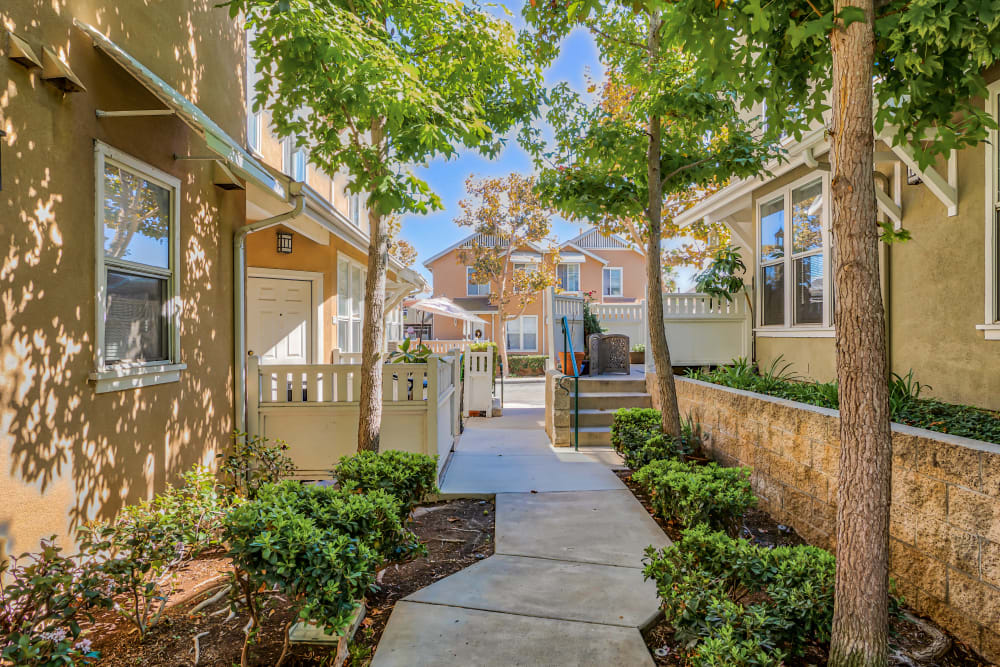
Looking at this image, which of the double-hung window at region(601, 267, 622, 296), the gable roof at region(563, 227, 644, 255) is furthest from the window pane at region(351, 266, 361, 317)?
the double-hung window at region(601, 267, 622, 296)

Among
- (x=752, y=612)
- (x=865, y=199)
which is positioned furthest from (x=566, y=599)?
(x=865, y=199)

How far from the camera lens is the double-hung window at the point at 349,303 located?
9.22 metres

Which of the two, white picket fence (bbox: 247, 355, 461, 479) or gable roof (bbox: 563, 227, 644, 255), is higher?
gable roof (bbox: 563, 227, 644, 255)

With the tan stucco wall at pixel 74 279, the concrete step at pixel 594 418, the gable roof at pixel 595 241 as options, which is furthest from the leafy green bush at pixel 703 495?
the gable roof at pixel 595 241

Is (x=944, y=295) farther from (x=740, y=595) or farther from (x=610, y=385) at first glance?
(x=610, y=385)

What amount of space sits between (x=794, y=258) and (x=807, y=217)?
0.55m

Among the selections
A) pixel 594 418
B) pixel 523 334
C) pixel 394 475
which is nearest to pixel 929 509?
pixel 394 475

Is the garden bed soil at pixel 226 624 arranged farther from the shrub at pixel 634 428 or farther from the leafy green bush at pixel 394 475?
the shrub at pixel 634 428

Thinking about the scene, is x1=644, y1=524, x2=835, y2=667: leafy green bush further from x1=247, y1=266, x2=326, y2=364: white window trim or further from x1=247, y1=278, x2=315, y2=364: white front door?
x1=247, y1=266, x2=326, y2=364: white window trim

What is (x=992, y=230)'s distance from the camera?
4168 mm

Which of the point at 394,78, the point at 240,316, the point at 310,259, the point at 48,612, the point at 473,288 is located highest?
the point at 473,288

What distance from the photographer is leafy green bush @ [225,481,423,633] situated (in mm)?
2305

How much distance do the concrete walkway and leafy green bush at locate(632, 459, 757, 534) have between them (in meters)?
0.29

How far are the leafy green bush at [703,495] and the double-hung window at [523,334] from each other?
20.5 metres
